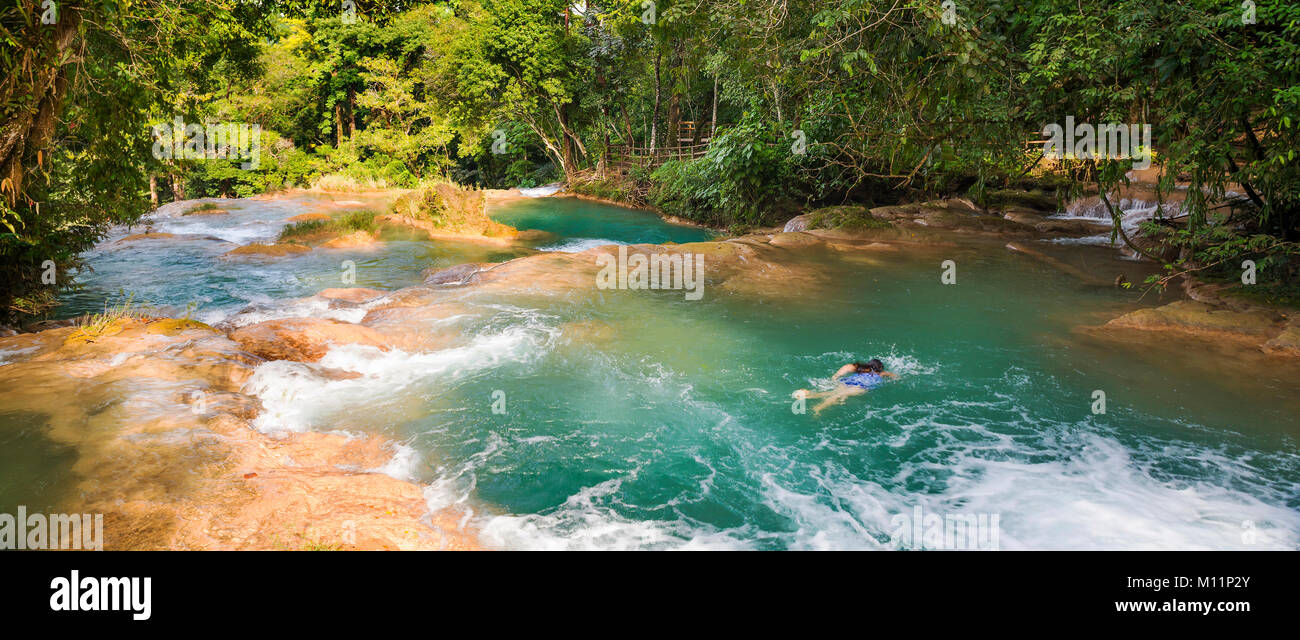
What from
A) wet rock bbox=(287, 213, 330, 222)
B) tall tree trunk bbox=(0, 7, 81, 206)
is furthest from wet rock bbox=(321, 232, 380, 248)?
tall tree trunk bbox=(0, 7, 81, 206)

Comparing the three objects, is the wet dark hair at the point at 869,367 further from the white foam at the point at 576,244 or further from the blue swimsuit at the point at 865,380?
the white foam at the point at 576,244

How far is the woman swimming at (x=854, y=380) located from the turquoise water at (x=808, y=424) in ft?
0.59

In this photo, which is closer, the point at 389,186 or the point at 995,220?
the point at 995,220

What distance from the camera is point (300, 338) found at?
7.65 metres

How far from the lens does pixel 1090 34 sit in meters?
7.37

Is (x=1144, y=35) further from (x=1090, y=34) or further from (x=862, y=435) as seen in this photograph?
(x=862, y=435)

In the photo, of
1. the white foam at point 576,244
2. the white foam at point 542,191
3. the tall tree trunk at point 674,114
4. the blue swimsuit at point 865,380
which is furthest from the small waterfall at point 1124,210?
the white foam at point 542,191

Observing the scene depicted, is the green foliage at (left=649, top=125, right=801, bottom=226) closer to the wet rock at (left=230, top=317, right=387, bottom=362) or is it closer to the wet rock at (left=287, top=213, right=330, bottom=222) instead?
the wet rock at (left=287, top=213, right=330, bottom=222)

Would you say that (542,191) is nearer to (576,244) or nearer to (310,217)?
(310,217)

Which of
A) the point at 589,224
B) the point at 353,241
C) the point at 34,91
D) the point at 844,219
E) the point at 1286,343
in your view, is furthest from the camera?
the point at 589,224

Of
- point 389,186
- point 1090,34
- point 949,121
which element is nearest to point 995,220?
point 949,121

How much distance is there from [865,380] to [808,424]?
116cm

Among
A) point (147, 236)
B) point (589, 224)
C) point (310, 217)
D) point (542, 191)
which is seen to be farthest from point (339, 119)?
point (147, 236)

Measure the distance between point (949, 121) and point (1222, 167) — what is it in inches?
118
